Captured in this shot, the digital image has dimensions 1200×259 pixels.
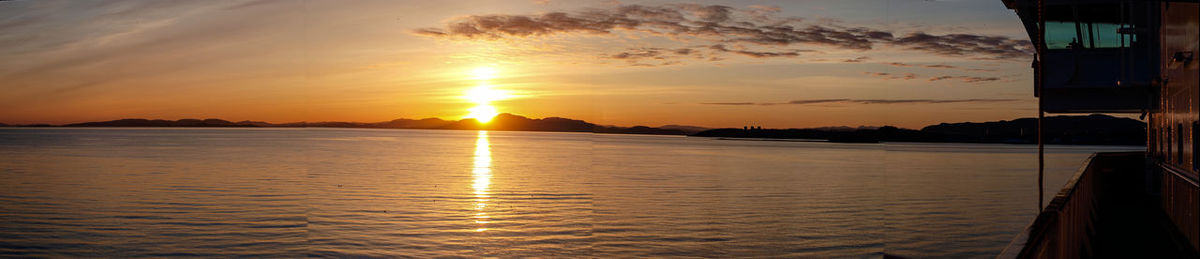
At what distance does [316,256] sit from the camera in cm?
1576

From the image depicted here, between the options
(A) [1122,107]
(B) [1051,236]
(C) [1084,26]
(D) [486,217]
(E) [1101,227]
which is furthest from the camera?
(D) [486,217]

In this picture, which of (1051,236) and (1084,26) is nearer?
(1051,236)

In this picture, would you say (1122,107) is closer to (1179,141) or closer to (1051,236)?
(1179,141)

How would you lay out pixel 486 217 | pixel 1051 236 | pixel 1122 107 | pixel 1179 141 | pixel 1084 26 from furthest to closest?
pixel 486 217 → pixel 1122 107 → pixel 1084 26 → pixel 1179 141 → pixel 1051 236

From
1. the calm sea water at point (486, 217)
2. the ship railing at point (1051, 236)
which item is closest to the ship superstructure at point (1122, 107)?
the ship railing at point (1051, 236)

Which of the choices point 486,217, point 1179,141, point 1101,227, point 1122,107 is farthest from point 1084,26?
point 486,217

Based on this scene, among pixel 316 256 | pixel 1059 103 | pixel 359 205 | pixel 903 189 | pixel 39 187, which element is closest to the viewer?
pixel 316 256

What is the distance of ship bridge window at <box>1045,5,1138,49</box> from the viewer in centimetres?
2009

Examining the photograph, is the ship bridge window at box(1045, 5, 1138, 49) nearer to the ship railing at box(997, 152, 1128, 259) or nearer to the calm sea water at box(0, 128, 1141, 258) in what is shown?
the calm sea water at box(0, 128, 1141, 258)

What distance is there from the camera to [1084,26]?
2053 centimetres

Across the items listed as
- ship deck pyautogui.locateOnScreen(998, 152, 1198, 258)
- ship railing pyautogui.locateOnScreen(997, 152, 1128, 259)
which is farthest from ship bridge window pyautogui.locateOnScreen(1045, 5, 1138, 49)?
ship railing pyautogui.locateOnScreen(997, 152, 1128, 259)

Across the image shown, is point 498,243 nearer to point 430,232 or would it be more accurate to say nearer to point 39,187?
point 430,232

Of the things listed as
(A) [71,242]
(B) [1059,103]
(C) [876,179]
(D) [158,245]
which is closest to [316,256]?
(D) [158,245]

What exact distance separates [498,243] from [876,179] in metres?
32.1
